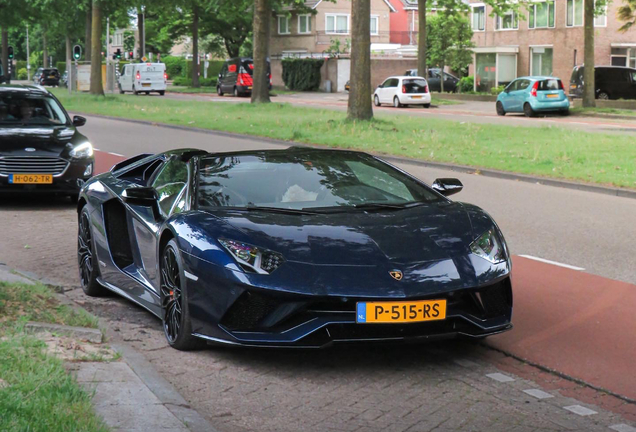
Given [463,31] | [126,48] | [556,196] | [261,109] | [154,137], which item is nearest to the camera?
[556,196]

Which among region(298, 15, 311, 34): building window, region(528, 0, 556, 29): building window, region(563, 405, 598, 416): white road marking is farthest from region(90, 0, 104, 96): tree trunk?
region(563, 405, 598, 416): white road marking

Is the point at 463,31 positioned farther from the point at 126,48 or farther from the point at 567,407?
the point at 126,48

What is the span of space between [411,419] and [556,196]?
35.5ft

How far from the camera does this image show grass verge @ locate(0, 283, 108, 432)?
13.9 ft

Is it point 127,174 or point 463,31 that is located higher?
point 463,31

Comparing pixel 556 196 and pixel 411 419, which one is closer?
pixel 411 419

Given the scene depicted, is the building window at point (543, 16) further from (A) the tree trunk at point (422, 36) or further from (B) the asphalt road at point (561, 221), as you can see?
(B) the asphalt road at point (561, 221)

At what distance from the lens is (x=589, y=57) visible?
1614 inches

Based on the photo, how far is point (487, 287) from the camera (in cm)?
591

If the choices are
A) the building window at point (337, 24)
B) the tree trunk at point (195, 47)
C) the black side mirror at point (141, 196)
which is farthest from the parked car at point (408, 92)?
the black side mirror at point (141, 196)

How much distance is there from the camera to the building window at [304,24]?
279 feet

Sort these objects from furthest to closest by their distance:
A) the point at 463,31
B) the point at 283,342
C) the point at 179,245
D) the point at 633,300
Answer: the point at 463,31 → the point at 633,300 → the point at 179,245 → the point at 283,342

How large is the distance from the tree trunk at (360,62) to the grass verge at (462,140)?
47 cm

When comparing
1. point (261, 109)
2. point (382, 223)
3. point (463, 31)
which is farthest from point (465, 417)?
point (463, 31)
